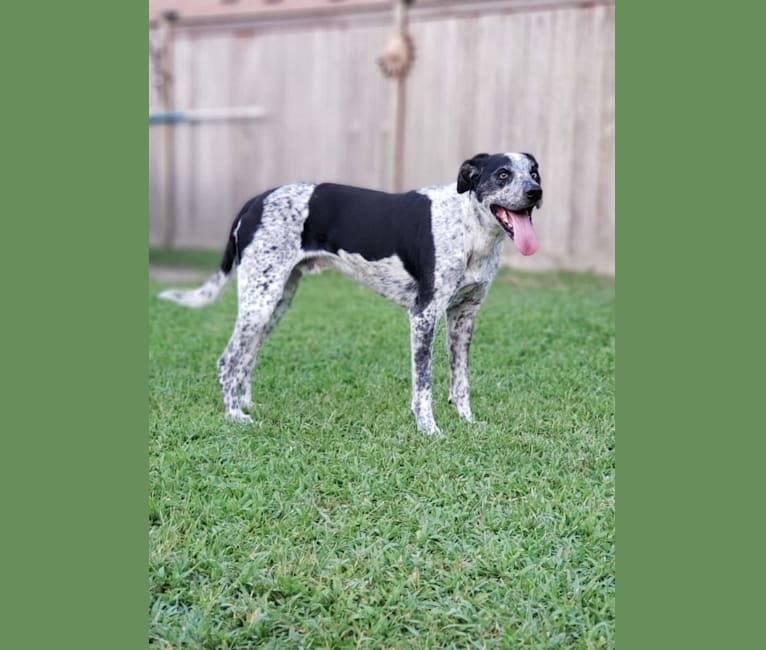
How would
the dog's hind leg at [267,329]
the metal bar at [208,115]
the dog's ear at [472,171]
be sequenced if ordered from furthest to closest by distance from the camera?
1. the metal bar at [208,115]
2. the dog's hind leg at [267,329]
3. the dog's ear at [472,171]

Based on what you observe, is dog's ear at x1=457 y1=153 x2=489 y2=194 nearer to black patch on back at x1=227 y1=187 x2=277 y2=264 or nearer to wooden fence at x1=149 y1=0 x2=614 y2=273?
black patch on back at x1=227 y1=187 x2=277 y2=264

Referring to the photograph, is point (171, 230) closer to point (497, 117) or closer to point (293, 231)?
point (497, 117)

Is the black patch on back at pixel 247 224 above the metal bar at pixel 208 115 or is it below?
below

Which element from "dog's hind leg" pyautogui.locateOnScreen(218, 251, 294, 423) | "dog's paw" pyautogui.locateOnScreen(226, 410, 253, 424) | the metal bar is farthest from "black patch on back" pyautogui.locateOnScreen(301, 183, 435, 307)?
the metal bar

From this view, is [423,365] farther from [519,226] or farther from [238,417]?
[238,417]

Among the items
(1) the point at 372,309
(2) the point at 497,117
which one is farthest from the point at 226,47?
(1) the point at 372,309

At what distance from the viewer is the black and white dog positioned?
4336 millimetres

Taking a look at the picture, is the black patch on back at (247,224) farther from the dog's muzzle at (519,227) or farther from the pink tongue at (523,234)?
the pink tongue at (523,234)

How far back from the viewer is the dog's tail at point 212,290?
15.7 ft

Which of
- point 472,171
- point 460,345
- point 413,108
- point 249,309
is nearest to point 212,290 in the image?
point 249,309

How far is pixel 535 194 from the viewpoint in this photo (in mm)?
3986

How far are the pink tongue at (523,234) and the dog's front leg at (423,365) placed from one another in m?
0.62

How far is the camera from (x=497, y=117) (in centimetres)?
916

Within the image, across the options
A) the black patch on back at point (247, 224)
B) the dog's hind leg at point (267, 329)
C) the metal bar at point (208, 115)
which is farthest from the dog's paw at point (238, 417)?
the metal bar at point (208, 115)
